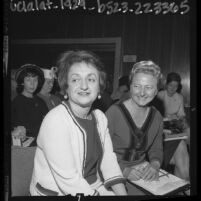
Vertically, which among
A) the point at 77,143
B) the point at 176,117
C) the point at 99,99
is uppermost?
the point at 99,99

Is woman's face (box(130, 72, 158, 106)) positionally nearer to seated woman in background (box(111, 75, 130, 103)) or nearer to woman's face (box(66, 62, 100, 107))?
seated woman in background (box(111, 75, 130, 103))

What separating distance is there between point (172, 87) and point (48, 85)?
2.33 feet

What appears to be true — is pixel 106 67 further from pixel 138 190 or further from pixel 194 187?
pixel 194 187

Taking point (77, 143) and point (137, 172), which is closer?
point (77, 143)

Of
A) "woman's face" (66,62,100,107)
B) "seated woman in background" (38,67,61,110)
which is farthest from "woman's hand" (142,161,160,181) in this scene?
"seated woman in background" (38,67,61,110)

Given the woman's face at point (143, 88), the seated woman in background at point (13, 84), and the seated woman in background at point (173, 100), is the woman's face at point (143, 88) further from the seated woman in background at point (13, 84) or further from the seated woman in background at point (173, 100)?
the seated woman in background at point (13, 84)

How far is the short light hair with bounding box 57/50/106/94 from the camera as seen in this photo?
67.5 inches

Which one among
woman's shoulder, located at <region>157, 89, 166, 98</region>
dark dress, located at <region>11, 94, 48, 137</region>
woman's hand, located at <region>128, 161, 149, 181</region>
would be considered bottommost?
woman's hand, located at <region>128, 161, 149, 181</region>

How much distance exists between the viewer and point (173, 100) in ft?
5.92

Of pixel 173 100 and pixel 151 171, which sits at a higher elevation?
pixel 173 100

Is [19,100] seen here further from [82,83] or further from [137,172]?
[137,172]

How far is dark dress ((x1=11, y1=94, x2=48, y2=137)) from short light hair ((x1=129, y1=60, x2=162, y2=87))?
0.54m

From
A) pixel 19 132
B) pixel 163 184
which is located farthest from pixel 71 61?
pixel 163 184
